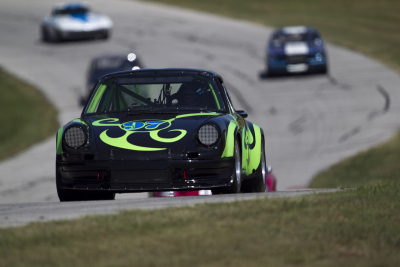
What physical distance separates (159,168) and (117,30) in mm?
33084

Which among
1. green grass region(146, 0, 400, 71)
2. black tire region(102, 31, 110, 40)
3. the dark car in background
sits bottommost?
green grass region(146, 0, 400, 71)

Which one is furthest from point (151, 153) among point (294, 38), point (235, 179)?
point (294, 38)

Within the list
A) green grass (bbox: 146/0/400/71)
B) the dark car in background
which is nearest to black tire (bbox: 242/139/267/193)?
the dark car in background

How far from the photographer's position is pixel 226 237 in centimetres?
506

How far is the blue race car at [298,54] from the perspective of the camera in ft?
85.9

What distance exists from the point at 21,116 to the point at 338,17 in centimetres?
2542

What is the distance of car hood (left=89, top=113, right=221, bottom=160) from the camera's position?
269 inches

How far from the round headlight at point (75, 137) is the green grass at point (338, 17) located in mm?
23566

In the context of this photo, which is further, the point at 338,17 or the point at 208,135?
the point at 338,17

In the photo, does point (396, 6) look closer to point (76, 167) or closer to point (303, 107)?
point (303, 107)

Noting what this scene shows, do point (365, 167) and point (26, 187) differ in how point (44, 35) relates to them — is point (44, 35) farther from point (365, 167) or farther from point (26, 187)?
point (365, 167)

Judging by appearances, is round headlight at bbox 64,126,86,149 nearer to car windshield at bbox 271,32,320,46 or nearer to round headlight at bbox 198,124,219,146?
round headlight at bbox 198,124,219,146

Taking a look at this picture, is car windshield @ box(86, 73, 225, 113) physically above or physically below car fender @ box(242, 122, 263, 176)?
above

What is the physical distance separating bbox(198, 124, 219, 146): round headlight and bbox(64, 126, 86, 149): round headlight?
3.41 feet
